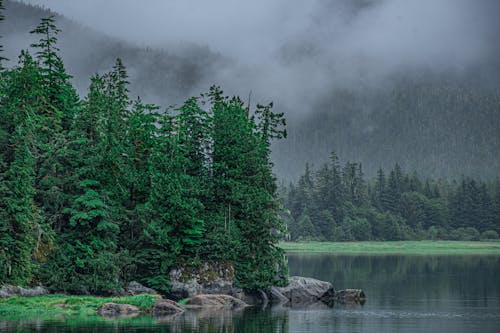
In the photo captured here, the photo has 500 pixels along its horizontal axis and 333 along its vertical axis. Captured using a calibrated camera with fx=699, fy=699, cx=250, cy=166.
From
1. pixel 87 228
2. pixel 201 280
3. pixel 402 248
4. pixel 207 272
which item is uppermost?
pixel 87 228

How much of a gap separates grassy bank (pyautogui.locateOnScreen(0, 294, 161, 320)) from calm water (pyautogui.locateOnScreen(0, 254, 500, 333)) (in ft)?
9.30

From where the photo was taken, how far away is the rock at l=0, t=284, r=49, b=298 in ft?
187

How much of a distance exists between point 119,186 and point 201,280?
12.3 meters

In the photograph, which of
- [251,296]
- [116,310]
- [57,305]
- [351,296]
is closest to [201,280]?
[251,296]

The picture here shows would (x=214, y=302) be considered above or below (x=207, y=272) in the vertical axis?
below

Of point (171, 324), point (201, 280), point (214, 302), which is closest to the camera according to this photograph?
point (171, 324)

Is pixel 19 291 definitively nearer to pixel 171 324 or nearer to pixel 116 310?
pixel 116 310

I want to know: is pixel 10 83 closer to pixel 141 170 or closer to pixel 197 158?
pixel 141 170

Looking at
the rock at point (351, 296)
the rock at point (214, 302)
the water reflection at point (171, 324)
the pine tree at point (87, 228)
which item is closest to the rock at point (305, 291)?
the rock at point (351, 296)

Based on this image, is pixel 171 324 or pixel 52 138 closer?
pixel 171 324

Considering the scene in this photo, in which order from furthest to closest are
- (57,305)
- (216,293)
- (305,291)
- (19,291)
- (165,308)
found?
(305,291), (216,293), (19,291), (165,308), (57,305)

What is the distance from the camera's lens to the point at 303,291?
73.1 meters

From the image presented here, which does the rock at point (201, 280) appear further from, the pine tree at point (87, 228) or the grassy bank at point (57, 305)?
the grassy bank at point (57, 305)

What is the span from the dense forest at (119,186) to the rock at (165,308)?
712 centimetres
